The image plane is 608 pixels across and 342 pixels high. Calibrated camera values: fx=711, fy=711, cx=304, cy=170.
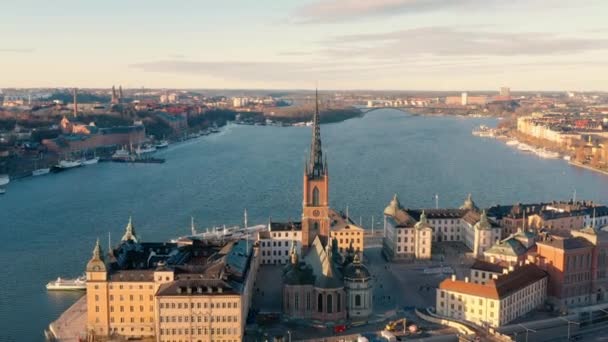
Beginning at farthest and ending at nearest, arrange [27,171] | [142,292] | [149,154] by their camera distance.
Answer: [149,154] → [27,171] → [142,292]

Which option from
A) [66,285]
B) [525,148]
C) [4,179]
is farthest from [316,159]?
[525,148]

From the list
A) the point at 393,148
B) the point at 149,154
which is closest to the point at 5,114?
the point at 149,154

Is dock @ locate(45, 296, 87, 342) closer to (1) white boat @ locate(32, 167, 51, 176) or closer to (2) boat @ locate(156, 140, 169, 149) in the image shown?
(1) white boat @ locate(32, 167, 51, 176)

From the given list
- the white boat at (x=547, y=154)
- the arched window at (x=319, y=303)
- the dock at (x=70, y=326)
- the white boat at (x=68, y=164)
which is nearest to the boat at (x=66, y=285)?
the dock at (x=70, y=326)

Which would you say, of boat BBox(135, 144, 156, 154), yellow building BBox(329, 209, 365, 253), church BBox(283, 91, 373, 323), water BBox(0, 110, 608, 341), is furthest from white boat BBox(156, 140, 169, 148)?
church BBox(283, 91, 373, 323)

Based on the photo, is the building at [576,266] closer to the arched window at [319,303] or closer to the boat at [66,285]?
the arched window at [319,303]

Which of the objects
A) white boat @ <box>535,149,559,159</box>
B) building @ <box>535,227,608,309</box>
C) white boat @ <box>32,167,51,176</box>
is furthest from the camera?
white boat @ <box>535,149,559,159</box>

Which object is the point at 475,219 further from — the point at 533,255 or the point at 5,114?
the point at 5,114
